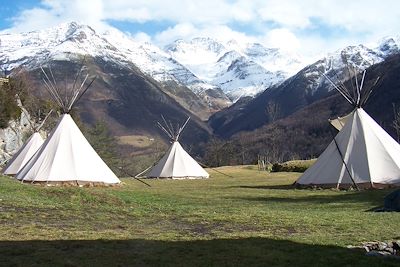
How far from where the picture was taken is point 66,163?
2839cm

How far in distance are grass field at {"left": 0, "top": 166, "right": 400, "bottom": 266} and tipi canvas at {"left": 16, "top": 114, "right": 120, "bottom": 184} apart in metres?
6.29

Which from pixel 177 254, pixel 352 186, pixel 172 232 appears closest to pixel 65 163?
pixel 352 186

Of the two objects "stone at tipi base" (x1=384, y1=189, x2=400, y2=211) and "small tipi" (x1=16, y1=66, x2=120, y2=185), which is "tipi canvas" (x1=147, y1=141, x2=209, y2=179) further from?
"stone at tipi base" (x1=384, y1=189, x2=400, y2=211)

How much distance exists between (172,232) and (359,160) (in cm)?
1807

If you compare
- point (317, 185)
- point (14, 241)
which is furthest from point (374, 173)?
point (14, 241)

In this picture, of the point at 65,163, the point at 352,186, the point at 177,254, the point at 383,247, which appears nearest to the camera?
the point at 177,254

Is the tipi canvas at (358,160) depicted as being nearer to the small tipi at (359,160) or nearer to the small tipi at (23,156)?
the small tipi at (359,160)

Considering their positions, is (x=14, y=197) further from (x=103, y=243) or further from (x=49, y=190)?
(x=103, y=243)

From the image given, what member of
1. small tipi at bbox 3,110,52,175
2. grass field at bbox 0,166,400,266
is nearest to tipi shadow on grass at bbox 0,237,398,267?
grass field at bbox 0,166,400,266

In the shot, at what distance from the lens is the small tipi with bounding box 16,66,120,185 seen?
27641 mm

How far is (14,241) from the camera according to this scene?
10.6 m

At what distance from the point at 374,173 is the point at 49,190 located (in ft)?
54.8

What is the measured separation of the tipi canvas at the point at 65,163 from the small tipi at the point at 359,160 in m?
11.7

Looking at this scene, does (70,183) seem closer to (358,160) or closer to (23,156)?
(23,156)
